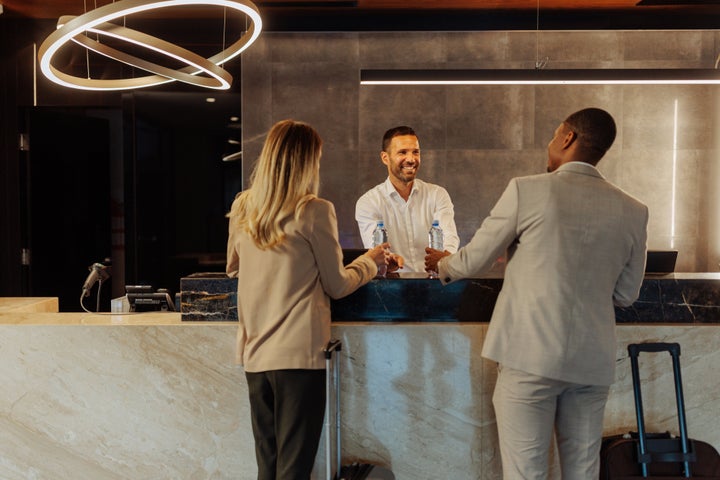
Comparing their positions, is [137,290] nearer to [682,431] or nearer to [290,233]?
[290,233]

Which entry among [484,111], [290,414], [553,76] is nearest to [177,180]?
[484,111]

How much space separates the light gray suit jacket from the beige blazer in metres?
0.54

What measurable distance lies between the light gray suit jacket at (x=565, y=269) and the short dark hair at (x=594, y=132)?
0.06 meters

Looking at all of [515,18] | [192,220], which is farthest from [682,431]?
[192,220]

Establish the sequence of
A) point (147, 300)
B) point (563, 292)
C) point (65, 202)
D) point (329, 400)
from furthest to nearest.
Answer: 1. point (65, 202)
2. point (147, 300)
3. point (329, 400)
4. point (563, 292)

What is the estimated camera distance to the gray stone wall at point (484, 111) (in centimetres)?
516

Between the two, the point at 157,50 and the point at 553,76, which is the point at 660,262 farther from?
the point at 157,50

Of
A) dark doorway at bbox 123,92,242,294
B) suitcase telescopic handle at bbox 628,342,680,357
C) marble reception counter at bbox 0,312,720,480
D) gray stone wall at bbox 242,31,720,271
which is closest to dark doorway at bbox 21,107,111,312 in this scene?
dark doorway at bbox 123,92,242,294

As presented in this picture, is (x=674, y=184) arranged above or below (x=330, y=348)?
above

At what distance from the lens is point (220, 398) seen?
260 centimetres

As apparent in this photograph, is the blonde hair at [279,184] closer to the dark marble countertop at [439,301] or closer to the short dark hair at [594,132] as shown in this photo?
the dark marble countertop at [439,301]

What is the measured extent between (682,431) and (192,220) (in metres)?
4.45

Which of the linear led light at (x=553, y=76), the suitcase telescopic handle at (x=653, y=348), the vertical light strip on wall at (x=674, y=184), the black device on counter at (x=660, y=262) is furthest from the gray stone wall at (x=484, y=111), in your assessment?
the suitcase telescopic handle at (x=653, y=348)

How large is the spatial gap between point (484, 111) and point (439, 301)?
118 inches
